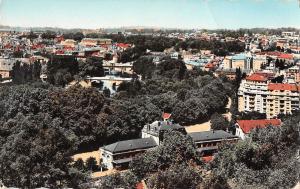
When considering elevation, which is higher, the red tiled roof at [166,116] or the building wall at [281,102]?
the building wall at [281,102]

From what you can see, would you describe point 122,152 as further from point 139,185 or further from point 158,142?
point 139,185

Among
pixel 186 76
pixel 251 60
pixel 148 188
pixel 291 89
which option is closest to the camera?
pixel 148 188

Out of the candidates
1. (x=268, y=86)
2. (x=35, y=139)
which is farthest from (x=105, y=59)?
(x=35, y=139)

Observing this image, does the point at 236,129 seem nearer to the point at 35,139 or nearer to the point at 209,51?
the point at 35,139

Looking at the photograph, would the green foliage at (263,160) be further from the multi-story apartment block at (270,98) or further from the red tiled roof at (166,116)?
the red tiled roof at (166,116)

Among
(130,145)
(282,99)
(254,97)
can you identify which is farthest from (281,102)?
(130,145)

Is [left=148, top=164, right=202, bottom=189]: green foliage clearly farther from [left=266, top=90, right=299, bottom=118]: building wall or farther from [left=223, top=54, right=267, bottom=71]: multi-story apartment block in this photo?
[left=223, top=54, right=267, bottom=71]: multi-story apartment block

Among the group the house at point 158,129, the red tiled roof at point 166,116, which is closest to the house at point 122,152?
the house at point 158,129
